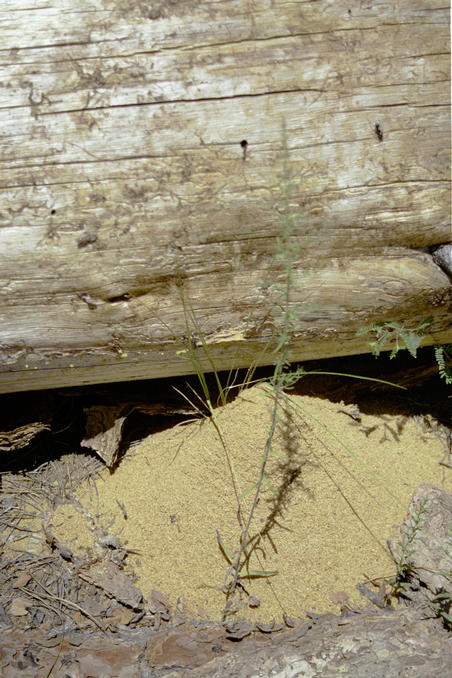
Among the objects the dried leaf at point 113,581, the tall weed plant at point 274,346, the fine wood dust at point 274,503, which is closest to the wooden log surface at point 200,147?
the tall weed plant at point 274,346

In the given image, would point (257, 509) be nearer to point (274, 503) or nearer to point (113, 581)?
point (274, 503)

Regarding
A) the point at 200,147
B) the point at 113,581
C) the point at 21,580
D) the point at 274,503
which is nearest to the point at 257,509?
the point at 274,503

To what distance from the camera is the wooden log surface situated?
195 centimetres

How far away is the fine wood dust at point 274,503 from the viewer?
222 cm

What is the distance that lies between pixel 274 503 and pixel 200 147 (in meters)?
1.56

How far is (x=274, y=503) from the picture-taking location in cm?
232

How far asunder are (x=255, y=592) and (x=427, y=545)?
774mm

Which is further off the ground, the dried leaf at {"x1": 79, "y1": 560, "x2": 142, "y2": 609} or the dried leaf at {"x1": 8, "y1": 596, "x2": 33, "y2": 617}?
the dried leaf at {"x1": 79, "y1": 560, "x2": 142, "y2": 609}

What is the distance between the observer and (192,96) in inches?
77.0

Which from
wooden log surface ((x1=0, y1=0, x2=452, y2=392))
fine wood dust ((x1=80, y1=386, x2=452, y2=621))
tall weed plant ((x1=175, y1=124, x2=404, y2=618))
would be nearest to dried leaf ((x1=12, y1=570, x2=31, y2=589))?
fine wood dust ((x1=80, y1=386, x2=452, y2=621))

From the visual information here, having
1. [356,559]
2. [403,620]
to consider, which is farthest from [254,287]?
[403,620]

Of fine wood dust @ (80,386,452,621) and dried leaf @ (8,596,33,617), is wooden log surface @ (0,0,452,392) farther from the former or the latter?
dried leaf @ (8,596,33,617)

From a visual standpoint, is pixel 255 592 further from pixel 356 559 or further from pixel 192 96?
pixel 192 96

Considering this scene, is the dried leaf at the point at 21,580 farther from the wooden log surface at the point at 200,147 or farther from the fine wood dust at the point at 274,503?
the wooden log surface at the point at 200,147
